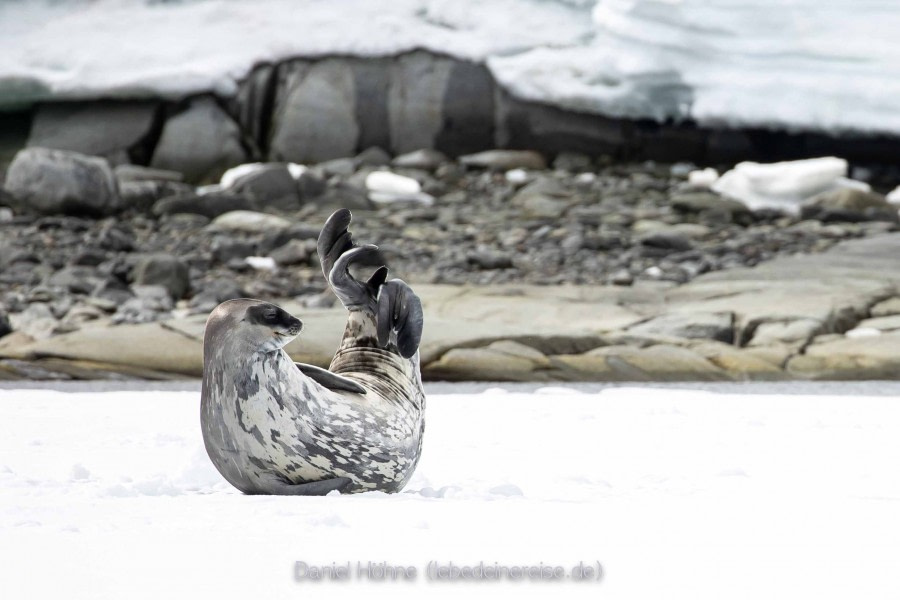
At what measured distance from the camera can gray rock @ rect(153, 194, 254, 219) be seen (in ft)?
20.9

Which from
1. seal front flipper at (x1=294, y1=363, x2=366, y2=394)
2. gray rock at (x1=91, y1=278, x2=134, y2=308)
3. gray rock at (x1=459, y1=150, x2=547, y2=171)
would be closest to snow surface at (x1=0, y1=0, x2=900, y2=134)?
gray rock at (x1=459, y1=150, x2=547, y2=171)

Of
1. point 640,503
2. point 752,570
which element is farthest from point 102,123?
point 752,570

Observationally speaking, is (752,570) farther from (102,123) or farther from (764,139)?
(102,123)

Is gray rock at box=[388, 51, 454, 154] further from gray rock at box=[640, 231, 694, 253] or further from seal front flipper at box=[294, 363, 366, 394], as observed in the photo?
seal front flipper at box=[294, 363, 366, 394]

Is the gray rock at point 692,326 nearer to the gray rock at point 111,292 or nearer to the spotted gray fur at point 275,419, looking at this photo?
the gray rock at point 111,292

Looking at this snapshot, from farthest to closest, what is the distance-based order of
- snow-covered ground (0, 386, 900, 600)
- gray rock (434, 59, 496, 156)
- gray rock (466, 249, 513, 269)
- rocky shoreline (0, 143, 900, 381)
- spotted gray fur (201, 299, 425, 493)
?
gray rock (434, 59, 496, 156), gray rock (466, 249, 513, 269), rocky shoreline (0, 143, 900, 381), spotted gray fur (201, 299, 425, 493), snow-covered ground (0, 386, 900, 600)

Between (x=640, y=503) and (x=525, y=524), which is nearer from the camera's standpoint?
(x=525, y=524)

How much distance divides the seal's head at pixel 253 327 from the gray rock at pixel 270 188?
4114 mm

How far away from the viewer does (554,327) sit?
5637 millimetres

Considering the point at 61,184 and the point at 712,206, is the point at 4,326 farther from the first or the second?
the point at 712,206

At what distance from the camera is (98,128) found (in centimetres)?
673

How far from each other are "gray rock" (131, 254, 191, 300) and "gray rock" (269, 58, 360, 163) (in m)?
1.14

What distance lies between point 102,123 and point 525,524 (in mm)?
5425

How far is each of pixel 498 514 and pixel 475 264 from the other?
4030 mm
